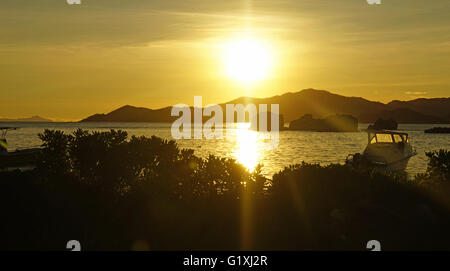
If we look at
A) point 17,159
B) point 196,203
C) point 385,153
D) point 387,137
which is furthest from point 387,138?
point 17,159

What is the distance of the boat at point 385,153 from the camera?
1534 inches

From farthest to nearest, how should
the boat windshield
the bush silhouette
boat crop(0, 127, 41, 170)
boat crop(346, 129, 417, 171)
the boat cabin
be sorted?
boat crop(0, 127, 41, 170) → the boat windshield → the boat cabin → boat crop(346, 129, 417, 171) → the bush silhouette

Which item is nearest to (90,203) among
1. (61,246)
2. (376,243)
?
(61,246)

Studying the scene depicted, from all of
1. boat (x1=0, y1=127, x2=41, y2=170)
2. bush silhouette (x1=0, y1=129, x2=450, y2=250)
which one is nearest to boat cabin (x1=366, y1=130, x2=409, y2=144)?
bush silhouette (x1=0, y1=129, x2=450, y2=250)

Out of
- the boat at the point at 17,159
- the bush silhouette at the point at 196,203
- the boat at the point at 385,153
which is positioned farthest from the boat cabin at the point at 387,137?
the boat at the point at 17,159

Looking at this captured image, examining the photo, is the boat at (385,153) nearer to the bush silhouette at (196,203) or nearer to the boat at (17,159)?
the bush silhouette at (196,203)

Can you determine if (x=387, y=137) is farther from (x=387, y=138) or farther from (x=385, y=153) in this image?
(x=385, y=153)

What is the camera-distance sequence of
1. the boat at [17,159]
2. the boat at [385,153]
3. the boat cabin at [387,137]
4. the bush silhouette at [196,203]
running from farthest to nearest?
the boat at [17,159] → the boat cabin at [387,137] → the boat at [385,153] → the bush silhouette at [196,203]

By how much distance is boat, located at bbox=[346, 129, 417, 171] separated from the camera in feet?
128

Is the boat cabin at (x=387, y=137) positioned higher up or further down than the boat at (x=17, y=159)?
higher up

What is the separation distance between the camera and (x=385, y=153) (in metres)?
39.7

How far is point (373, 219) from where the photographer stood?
12602mm

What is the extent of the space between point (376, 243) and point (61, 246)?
28.3 ft

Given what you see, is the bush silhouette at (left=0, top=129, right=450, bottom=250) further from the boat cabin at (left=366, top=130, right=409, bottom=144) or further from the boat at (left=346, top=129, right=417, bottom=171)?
the boat cabin at (left=366, top=130, right=409, bottom=144)
